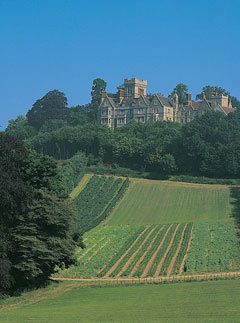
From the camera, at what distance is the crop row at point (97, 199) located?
78975 millimetres

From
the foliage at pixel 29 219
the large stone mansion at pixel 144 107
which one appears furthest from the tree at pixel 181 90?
the foliage at pixel 29 219

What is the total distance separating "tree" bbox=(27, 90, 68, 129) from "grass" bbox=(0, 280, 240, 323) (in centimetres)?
14712

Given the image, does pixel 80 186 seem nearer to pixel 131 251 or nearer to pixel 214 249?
pixel 131 251

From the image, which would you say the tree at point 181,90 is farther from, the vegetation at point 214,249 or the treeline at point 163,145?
the vegetation at point 214,249

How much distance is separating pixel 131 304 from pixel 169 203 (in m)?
59.4

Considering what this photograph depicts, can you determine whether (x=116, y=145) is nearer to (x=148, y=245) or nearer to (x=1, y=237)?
(x=148, y=245)

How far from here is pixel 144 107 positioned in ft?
502

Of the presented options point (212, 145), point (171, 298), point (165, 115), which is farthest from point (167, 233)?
point (165, 115)

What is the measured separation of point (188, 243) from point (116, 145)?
58605mm

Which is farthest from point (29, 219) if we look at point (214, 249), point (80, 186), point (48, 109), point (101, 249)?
point (48, 109)

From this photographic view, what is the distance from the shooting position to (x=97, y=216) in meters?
82.0

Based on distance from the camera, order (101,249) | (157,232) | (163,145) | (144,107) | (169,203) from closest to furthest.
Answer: (101,249)
(157,232)
(169,203)
(163,145)
(144,107)

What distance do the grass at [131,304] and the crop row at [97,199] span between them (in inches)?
1384

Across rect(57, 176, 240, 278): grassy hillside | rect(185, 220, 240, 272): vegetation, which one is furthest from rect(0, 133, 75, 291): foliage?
rect(185, 220, 240, 272): vegetation
